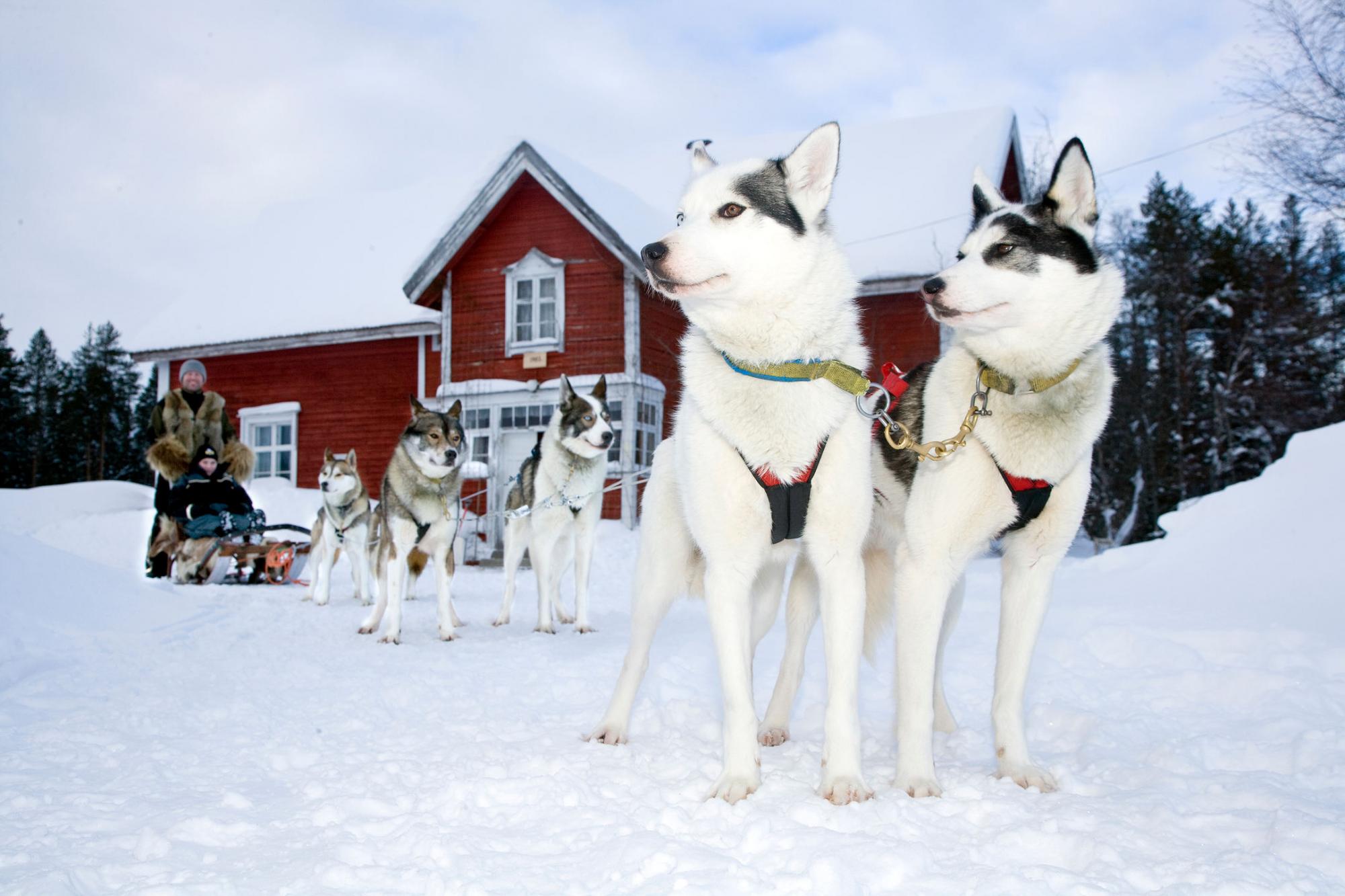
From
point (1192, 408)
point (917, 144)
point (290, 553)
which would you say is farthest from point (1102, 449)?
point (290, 553)

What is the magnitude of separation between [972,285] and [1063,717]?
186cm

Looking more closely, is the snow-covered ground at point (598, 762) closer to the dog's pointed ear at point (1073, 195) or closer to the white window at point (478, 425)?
the dog's pointed ear at point (1073, 195)

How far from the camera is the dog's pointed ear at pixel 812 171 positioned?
106 inches

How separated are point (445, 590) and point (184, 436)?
17.0 ft

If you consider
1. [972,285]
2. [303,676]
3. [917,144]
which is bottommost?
[303,676]

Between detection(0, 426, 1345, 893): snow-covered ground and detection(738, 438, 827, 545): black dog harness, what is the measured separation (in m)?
0.75

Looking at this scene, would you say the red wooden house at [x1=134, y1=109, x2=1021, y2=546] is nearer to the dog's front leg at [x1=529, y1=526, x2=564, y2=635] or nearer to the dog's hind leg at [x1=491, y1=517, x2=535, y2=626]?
the dog's hind leg at [x1=491, y1=517, x2=535, y2=626]

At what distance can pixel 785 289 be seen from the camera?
2.64 meters

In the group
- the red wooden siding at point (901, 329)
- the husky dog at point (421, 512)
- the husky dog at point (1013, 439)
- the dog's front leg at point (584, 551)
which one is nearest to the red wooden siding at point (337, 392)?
the red wooden siding at point (901, 329)

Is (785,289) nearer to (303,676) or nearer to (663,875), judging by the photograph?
(663,875)

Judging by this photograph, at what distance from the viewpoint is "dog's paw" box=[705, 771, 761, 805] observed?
2428 mm

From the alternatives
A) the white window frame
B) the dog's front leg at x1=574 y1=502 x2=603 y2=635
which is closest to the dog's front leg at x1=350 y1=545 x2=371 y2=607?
the dog's front leg at x1=574 y1=502 x2=603 y2=635

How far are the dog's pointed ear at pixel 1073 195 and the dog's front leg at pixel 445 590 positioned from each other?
4.66 m

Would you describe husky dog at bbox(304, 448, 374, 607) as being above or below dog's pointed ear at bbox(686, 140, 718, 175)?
below
